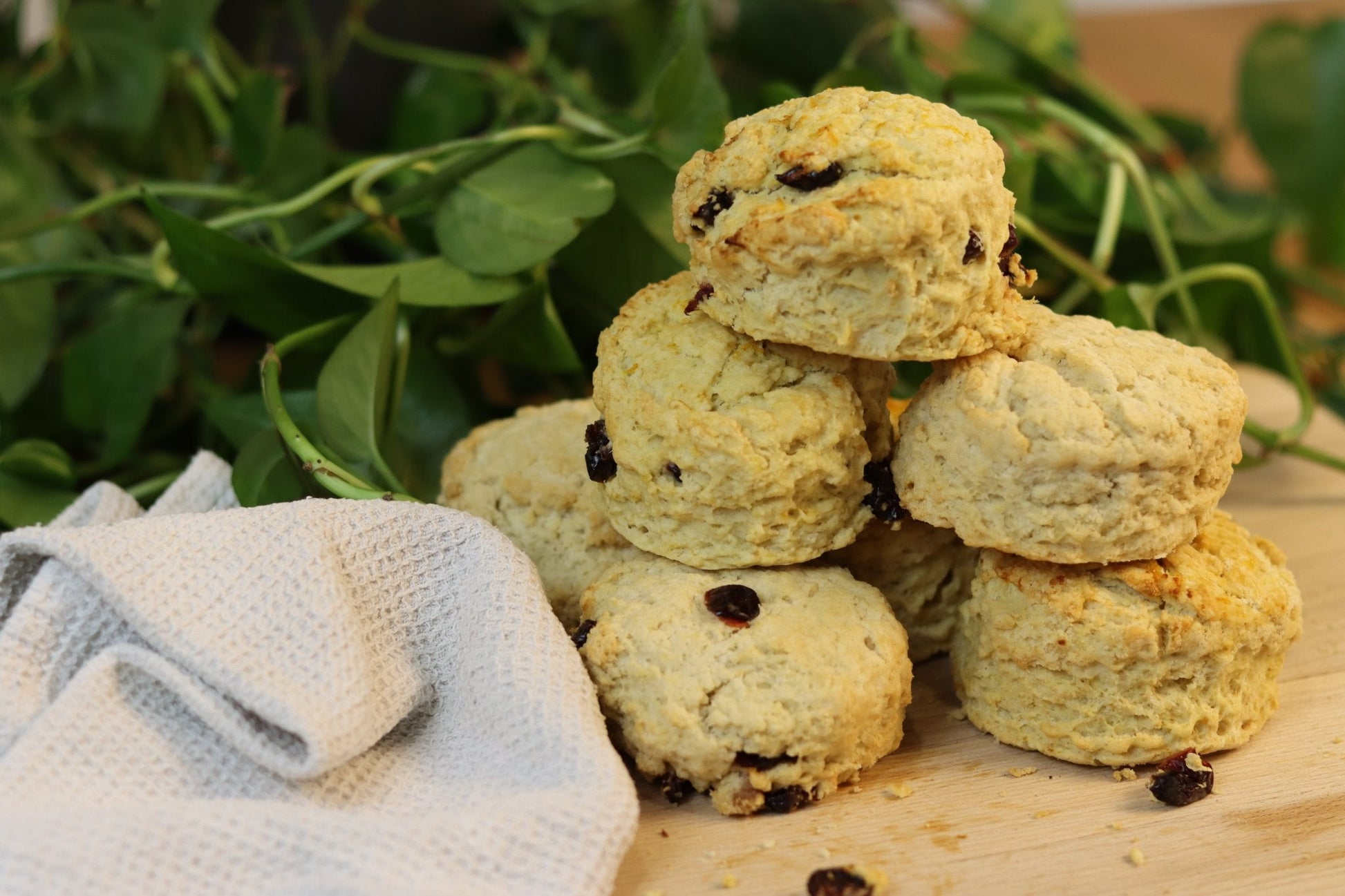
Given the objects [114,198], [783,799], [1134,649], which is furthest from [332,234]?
[1134,649]

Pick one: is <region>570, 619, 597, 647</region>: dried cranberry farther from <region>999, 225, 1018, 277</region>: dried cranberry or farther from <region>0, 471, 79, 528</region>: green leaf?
<region>0, 471, 79, 528</region>: green leaf

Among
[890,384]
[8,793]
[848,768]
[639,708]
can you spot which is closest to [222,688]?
[8,793]

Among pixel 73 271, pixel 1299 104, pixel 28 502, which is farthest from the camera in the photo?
pixel 1299 104

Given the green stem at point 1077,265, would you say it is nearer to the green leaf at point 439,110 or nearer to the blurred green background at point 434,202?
the blurred green background at point 434,202

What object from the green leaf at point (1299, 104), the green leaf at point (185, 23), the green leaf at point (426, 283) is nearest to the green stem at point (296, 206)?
the green leaf at point (426, 283)

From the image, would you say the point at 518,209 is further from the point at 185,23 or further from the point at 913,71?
the point at 185,23

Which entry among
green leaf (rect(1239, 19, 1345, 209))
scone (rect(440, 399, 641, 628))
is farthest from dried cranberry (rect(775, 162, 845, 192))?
green leaf (rect(1239, 19, 1345, 209))

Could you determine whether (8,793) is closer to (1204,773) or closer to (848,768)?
(848,768)
